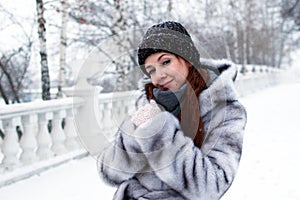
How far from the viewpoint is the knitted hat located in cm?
137

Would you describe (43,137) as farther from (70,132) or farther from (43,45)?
(43,45)

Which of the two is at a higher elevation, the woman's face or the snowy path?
the woman's face

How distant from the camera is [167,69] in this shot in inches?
54.0

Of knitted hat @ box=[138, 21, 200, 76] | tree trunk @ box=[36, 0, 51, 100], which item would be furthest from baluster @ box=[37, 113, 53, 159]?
knitted hat @ box=[138, 21, 200, 76]

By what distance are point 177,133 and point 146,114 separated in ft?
0.42

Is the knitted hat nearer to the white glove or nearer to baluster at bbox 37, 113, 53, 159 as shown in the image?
the white glove

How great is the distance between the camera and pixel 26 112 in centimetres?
479

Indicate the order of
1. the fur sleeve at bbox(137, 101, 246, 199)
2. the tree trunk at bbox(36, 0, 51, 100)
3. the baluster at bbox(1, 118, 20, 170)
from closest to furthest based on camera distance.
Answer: the fur sleeve at bbox(137, 101, 246, 199), the baluster at bbox(1, 118, 20, 170), the tree trunk at bbox(36, 0, 51, 100)

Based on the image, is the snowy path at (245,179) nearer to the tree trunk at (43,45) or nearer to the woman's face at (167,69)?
the tree trunk at (43,45)

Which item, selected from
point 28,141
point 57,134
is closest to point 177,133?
point 28,141

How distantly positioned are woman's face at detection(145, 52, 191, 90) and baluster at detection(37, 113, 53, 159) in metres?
4.07

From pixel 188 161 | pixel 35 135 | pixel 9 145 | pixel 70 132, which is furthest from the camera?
pixel 70 132

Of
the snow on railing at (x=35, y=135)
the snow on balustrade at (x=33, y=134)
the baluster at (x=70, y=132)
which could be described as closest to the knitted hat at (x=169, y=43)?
the snow on railing at (x=35, y=135)

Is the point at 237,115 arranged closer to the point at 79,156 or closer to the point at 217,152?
the point at 217,152
